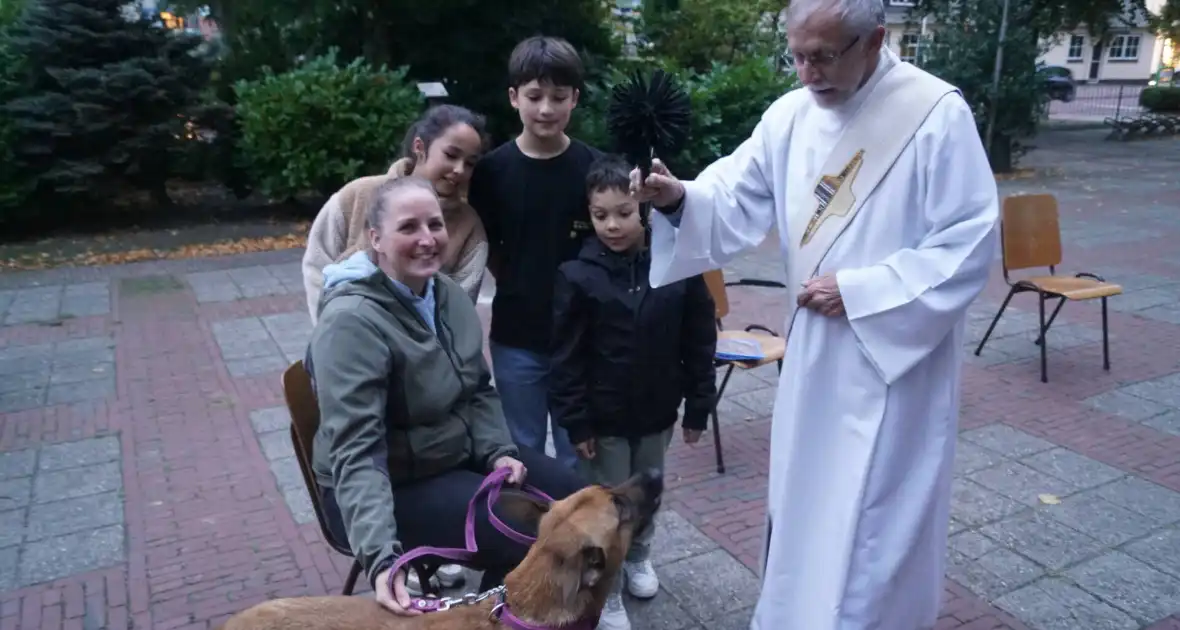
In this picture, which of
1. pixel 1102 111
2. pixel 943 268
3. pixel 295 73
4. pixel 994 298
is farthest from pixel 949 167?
pixel 1102 111

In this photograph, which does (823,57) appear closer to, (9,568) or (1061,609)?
(1061,609)

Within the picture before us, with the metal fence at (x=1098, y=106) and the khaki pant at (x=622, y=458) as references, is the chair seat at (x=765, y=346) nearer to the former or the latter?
the khaki pant at (x=622, y=458)

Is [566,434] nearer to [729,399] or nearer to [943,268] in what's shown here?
[943,268]

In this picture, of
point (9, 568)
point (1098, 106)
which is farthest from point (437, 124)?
point (1098, 106)

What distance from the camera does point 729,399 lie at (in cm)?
583

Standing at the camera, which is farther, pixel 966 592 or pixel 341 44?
pixel 341 44

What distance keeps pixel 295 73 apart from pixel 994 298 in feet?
28.1

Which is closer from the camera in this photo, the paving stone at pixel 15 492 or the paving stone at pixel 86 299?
the paving stone at pixel 15 492

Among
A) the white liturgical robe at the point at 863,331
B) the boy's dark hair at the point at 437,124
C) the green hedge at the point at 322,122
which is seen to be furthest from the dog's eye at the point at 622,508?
the green hedge at the point at 322,122

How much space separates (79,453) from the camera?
16.3ft

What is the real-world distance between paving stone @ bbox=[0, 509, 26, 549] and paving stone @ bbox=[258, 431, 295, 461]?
1.18 meters

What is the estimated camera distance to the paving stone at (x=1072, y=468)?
461 cm

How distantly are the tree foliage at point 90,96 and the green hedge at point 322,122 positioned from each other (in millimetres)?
973

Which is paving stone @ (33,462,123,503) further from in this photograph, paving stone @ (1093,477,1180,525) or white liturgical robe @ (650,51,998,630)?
paving stone @ (1093,477,1180,525)
